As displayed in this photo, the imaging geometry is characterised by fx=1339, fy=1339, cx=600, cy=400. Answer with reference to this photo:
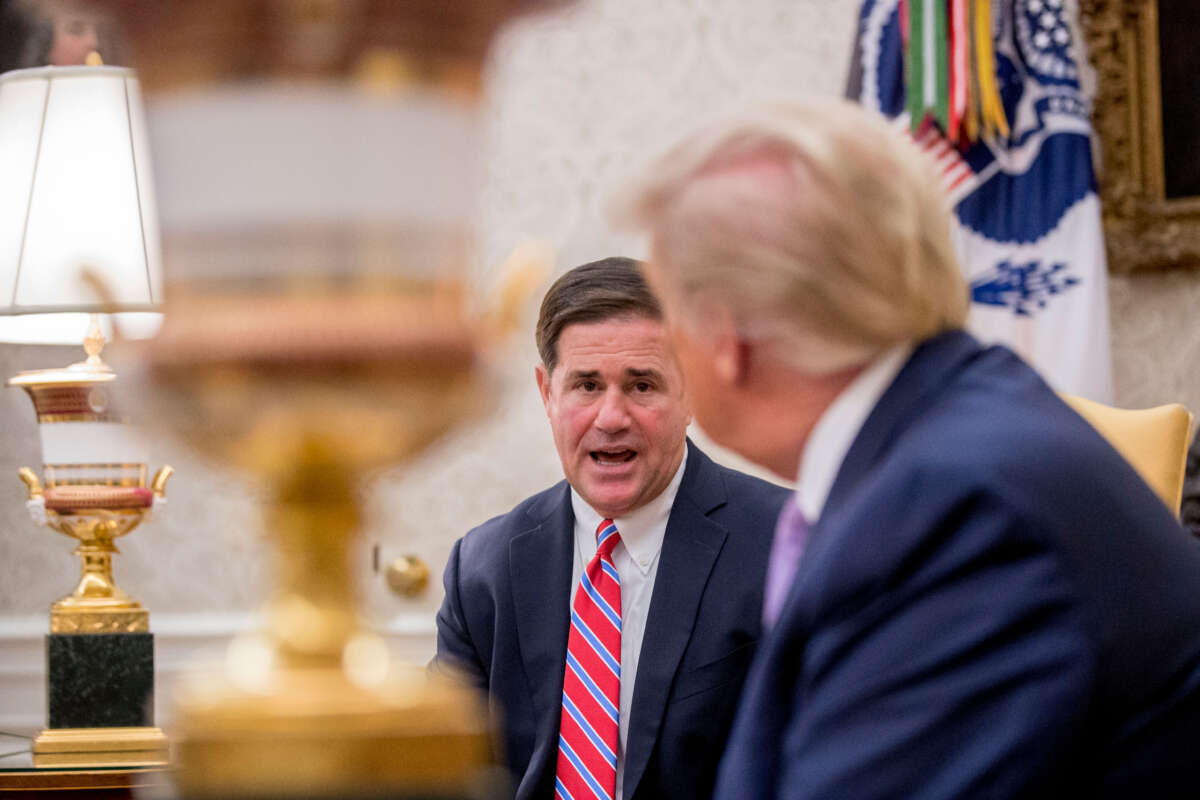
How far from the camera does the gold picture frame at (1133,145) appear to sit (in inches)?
147

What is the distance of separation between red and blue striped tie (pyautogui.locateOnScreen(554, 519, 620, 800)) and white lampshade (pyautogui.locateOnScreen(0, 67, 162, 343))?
3.16 feet

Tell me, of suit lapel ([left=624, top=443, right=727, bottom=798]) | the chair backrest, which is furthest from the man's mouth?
the chair backrest

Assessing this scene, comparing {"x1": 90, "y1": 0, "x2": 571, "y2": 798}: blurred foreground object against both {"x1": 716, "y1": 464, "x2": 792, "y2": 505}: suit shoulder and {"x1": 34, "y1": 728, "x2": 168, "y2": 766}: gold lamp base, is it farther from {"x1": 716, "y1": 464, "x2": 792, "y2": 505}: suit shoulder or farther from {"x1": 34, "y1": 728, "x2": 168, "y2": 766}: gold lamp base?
{"x1": 34, "y1": 728, "x2": 168, "y2": 766}: gold lamp base

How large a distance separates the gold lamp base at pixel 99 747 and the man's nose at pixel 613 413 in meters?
1.00

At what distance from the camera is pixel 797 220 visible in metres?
1.02

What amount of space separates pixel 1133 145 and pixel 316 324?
3644 mm

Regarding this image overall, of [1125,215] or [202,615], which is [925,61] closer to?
[1125,215]

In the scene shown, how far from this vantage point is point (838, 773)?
1009 mm

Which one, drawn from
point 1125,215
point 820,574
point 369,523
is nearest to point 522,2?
point 369,523

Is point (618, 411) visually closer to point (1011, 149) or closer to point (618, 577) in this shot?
point (618, 577)

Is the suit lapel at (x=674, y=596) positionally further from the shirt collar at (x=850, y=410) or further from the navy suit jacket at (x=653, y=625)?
the shirt collar at (x=850, y=410)

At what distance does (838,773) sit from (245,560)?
316 centimetres

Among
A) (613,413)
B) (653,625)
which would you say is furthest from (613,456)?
(653,625)

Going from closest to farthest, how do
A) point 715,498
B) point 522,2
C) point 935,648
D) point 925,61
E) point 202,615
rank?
1. point 522,2
2. point 935,648
3. point 715,498
4. point 925,61
5. point 202,615
